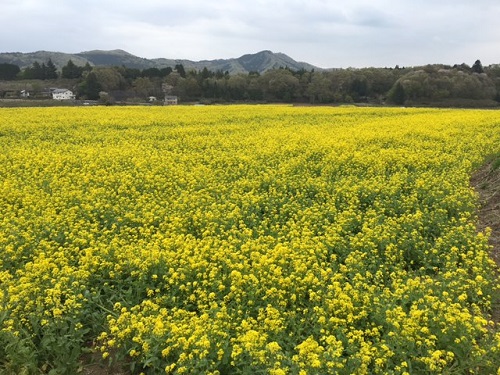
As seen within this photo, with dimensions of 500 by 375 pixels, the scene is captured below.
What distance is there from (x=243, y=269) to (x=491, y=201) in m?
7.73

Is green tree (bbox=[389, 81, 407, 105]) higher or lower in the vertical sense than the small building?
higher

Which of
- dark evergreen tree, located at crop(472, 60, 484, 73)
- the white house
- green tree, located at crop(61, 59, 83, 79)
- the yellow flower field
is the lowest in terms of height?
the white house

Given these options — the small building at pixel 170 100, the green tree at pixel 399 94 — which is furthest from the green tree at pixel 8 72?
the green tree at pixel 399 94

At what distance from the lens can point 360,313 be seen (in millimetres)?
5070

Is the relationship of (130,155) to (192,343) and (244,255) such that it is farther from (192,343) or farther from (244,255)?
(192,343)

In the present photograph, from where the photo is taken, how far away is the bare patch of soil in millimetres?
7762

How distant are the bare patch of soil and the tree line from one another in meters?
55.0

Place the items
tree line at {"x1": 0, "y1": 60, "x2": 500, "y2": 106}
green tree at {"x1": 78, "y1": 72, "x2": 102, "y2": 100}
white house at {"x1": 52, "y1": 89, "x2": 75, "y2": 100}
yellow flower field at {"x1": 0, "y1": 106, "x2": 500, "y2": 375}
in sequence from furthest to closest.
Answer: green tree at {"x1": 78, "y1": 72, "x2": 102, "y2": 100}, white house at {"x1": 52, "y1": 89, "x2": 75, "y2": 100}, tree line at {"x1": 0, "y1": 60, "x2": 500, "y2": 106}, yellow flower field at {"x1": 0, "y1": 106, "x2": 500, "y2": 375}

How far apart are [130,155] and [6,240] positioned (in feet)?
25.9

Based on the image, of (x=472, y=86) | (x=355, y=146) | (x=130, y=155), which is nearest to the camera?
(x=130, y=155)

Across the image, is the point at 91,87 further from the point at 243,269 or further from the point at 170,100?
the point at 243,269

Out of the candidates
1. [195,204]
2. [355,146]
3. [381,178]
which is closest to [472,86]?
[355,146]

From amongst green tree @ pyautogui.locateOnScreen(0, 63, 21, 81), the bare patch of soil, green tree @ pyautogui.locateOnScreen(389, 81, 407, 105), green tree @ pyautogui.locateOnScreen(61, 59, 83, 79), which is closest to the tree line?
green tree @ pyautogui.locateOnScreen(389, 81, 407, 105)

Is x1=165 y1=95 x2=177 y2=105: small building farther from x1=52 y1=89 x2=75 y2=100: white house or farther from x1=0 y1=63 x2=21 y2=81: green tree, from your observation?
x1=0 y1=63 x2=21 y2=81: green tree
